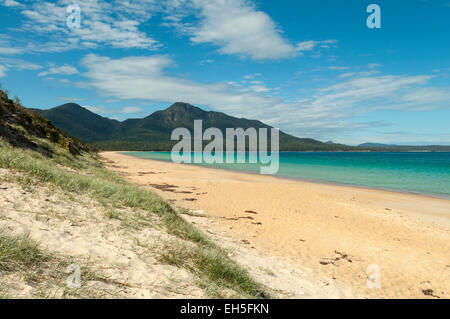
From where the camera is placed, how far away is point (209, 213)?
12.7 m

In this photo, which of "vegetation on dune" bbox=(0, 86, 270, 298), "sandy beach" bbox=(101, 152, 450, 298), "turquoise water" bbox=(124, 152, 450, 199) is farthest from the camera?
"turquoise water" bbox=(124, 152, 450, 199)

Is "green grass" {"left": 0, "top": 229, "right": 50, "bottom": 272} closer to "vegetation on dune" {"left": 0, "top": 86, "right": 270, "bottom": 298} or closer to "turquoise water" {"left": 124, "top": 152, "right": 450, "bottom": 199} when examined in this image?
"vegetation on dune" {"left": 0, "top": 86, "right": 270, "bottom": 298}

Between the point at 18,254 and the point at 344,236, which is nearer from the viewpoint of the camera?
the point at 18,254

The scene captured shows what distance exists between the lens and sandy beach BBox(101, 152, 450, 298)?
6996mm

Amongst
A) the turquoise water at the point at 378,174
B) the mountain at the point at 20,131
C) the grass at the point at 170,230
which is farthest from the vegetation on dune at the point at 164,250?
the turquoise water at the point at 378,174

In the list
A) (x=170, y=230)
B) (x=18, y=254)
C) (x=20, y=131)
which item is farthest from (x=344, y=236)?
(x=20, y=131)

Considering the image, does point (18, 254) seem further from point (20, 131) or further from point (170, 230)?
point (20, 131)

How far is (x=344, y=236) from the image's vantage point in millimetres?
10562

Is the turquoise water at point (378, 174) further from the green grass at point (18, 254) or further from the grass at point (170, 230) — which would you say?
the green grass at point (18, 254)

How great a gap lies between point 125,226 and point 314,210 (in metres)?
11.9

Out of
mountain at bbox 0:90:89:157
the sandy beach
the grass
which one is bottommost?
the sandy beach

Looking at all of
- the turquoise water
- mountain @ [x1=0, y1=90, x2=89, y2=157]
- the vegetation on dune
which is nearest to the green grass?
the vegetation on dune
